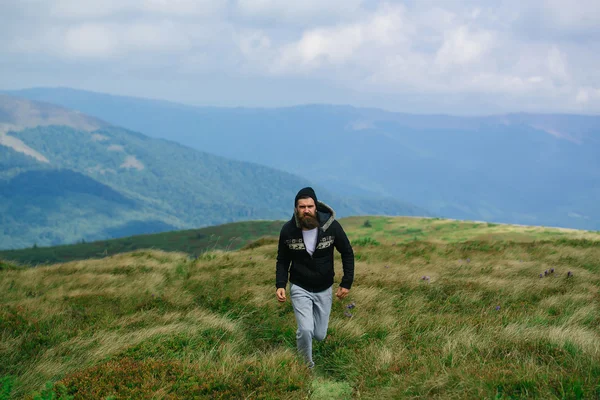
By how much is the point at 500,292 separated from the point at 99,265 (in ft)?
36.5

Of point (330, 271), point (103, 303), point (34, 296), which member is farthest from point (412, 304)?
point (34, 296)

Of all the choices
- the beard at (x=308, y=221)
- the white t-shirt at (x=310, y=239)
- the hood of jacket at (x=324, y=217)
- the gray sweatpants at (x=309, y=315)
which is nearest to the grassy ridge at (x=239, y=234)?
the gray sweatpants at (x=309, y=315)

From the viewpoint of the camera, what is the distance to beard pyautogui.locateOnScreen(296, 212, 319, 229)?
591 cm

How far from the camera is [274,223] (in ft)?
259

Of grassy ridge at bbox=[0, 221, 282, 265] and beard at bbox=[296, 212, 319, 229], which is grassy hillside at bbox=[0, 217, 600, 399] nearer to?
beard at bbox=[296, 212, 319, 229]

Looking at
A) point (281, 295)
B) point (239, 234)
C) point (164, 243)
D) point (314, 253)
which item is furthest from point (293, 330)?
point (164, 243)

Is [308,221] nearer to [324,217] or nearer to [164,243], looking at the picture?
[324,217]

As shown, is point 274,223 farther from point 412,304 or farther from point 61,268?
point 412,304

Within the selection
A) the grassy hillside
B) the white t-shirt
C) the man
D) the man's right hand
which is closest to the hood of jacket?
the man

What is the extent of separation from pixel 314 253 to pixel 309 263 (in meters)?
0.15

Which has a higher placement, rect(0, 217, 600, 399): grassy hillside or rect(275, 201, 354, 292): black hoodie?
rect(275, 201, 354, 292): black hoodie

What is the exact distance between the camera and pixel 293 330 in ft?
23.6

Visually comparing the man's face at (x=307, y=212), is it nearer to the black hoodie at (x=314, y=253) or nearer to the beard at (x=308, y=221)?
the beard at (x=308, y=221)

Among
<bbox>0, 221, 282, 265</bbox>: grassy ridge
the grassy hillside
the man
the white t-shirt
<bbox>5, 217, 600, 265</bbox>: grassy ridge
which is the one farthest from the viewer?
<bbox>0, 221, 282, 265</bbox>: grassy ridge
